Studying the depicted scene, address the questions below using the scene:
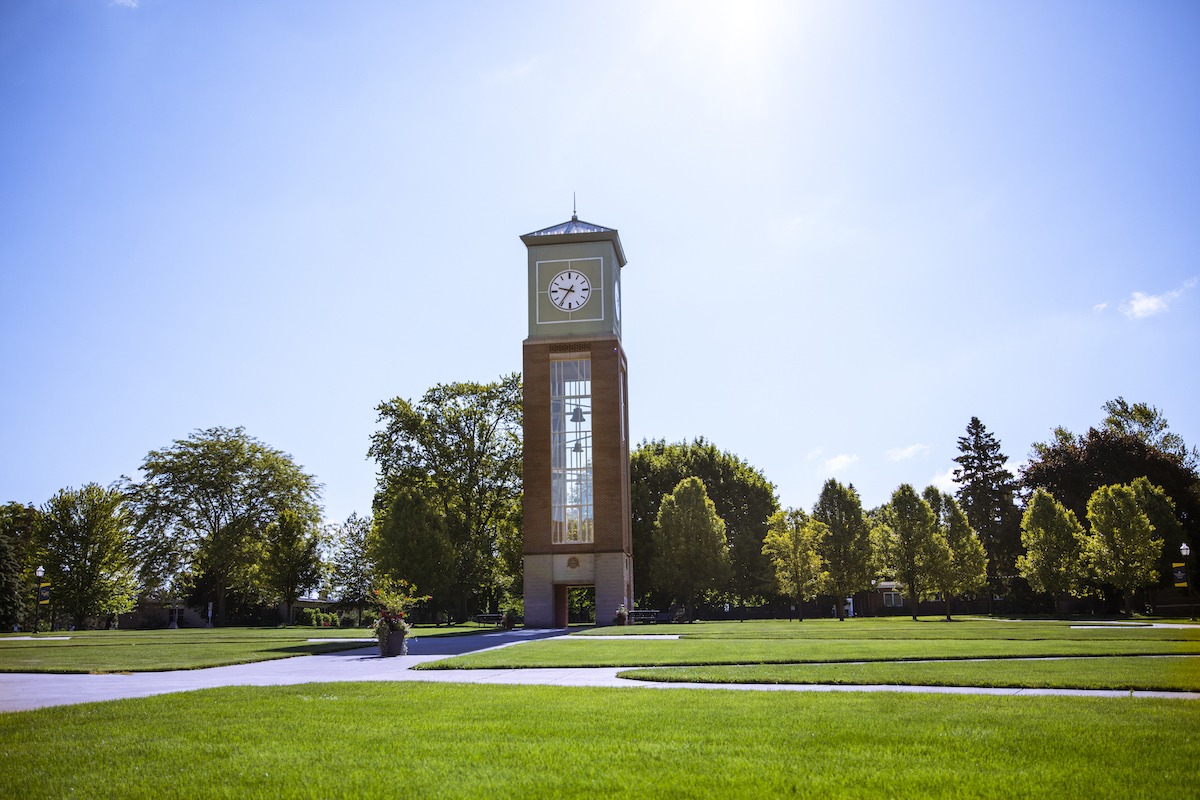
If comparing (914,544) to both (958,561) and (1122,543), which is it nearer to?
(958,561)

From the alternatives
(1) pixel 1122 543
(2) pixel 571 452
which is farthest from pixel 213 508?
(1) pixel 1122 543

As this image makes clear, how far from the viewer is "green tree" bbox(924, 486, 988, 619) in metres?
52.4

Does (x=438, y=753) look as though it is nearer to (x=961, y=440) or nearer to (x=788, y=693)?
(x=788, y=693)

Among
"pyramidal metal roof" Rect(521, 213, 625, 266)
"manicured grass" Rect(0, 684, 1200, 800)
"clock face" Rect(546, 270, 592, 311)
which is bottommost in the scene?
"manicured grass" Rect(0, 684, 1200, 800)

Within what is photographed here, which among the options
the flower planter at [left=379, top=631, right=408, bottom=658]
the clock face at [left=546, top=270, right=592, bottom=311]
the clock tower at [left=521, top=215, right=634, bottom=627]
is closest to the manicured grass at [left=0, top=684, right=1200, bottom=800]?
the flower planter at [left=379, top=631, right=408, bottom=658]

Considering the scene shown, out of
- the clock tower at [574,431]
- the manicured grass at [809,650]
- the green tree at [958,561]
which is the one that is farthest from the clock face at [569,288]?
the manicured grass at [809,650]

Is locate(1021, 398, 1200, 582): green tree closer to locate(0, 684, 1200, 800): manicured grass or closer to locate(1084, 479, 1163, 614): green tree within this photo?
locate(1084, 479, 1163, 614): green tree

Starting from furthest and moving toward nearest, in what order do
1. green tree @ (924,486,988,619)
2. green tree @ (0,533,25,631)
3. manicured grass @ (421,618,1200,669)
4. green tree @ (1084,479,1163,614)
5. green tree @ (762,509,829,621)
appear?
green tree @ (762,509,829,621), green tree @ (0,533,25,631), green tree @ (924,486,988,619), green tree @ (1084,479,1163,614), manicured grass @ (421,618,1200,669)

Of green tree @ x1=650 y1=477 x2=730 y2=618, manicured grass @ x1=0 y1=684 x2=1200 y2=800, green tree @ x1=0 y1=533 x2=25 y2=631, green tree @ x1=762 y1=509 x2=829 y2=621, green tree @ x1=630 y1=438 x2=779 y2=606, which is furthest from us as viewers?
green tree @ x1=630 y1=438 x2=779 y2=606

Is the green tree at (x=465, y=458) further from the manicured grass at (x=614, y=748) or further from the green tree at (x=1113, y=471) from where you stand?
the manicured grass at (x=614, y=748)

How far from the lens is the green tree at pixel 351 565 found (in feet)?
238

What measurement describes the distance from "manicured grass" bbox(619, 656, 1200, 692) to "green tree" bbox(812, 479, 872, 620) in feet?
128

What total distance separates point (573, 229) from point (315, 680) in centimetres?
3952

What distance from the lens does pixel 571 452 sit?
49531 mm
